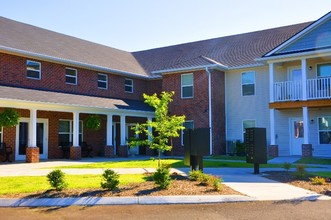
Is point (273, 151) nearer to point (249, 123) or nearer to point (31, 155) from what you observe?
point (249, 123)

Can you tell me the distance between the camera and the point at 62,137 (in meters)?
23.8

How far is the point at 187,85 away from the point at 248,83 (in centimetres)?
394

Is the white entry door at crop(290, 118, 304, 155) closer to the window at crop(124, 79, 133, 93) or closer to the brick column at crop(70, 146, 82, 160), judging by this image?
the window at crop(124, 79, 133, 93)

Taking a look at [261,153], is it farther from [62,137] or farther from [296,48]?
[62,137]

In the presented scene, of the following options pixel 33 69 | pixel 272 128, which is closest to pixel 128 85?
pixel 33 69

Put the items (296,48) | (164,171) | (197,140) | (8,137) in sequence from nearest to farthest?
(164,171)
(197,140)
(8,137)
(296,48)

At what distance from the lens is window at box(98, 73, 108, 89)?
25.9 metres

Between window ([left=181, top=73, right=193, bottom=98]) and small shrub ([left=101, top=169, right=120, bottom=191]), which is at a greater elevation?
window ([left=181, top=73, right=193, bottom=98])

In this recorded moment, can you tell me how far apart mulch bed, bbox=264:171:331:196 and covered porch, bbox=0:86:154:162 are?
11.4 metres

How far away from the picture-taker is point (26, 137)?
856 inches

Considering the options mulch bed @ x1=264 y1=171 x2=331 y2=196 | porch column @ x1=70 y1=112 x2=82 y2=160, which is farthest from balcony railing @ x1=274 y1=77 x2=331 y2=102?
porch column @ x1=70 y1=112 x2=82 y2=160

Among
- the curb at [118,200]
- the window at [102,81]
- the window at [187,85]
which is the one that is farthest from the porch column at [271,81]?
the curb at [118,200]

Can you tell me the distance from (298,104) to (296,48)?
10.5 ft

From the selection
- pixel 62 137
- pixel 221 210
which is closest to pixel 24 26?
pixel 62 137
